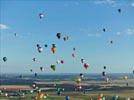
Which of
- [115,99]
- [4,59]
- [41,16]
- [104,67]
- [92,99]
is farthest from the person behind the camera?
[92,99]

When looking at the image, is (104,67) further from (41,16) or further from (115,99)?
(41,16)

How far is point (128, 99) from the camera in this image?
9469cm

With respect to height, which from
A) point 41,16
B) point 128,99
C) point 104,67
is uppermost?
point 41,16

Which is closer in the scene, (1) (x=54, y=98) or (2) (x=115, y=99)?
(2) (x=115, y=99)

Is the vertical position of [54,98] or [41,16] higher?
[41,16]

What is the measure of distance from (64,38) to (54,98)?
34489 millimetres

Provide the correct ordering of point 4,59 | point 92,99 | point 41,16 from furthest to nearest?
point 92,99 → point 4,59 → point 41,16

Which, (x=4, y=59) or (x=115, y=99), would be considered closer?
(x=4, y=59)

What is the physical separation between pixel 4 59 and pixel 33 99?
21.0 meters

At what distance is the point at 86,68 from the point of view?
7075 cm

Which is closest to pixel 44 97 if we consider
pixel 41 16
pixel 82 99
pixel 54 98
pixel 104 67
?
pixel 54 98

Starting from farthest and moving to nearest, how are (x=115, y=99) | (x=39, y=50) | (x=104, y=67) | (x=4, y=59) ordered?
(x=115, y=99) → (x=104, y=67) → (x=4, y=59) → (x=39, y=50)

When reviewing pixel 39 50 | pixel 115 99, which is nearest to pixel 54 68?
pixel 39 50

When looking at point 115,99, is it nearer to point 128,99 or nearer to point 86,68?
point 128,99
